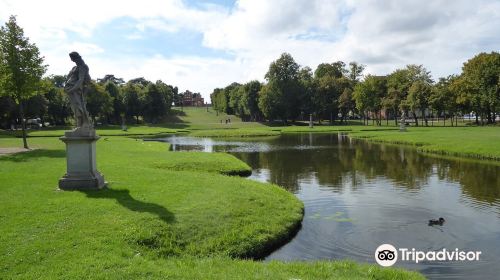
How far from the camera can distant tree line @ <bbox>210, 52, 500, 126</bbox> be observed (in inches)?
3236

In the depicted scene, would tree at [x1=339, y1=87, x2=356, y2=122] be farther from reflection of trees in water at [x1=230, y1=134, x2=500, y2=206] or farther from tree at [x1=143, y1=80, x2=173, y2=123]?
reflection of trees in water at [x1=230, y1=134, x2=500, y2=206]

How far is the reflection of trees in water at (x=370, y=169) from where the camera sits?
76.6ft

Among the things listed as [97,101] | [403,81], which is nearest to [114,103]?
[97,101]

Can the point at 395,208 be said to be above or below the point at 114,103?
below

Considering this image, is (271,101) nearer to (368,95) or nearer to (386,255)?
(368,95)

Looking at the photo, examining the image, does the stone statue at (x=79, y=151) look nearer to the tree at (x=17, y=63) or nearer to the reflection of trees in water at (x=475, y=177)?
the reflection of trees in water at (x=475, y=177)

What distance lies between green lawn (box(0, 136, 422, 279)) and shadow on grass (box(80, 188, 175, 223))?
3 cm

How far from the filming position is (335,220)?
15.8 metres

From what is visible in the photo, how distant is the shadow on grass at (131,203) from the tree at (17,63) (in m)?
23.8

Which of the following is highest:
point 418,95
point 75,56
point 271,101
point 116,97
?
point 116,97

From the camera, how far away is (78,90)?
16.8 metres

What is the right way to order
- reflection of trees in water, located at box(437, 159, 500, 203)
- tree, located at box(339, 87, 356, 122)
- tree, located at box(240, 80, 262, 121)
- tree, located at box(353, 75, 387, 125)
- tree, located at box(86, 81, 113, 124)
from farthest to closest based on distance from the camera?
tree, located at box(240, 80, 262, 121) → tree, located at box(339, 87, 356, 122) → tree, located at box(86, 81, 113, 124) → tree, located at box(353, 75, 387, 125) → reflection of trees in water, located at box(437, 159, 500, 203)

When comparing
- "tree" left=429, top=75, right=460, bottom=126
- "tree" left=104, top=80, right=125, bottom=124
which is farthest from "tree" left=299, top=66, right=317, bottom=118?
"tree" left=104, top=80, right=125, bottom=124

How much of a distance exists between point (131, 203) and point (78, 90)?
573cm
